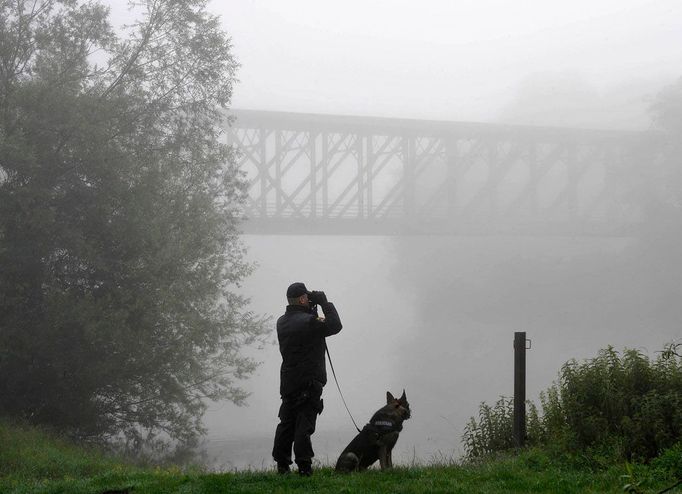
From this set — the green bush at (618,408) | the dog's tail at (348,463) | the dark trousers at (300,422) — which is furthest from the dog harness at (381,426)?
the green bush at (618,408)

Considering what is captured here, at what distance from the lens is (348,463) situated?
8.80 m

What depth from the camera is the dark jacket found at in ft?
27.3

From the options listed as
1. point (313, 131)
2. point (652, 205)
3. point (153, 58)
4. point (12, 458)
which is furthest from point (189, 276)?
point (652, 205)

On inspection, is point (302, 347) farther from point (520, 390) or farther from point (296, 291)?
point (520, 390)

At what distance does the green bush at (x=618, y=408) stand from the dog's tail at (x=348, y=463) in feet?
8.92

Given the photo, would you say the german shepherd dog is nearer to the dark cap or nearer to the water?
the dark cap

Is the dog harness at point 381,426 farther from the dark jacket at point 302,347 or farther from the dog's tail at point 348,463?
the dark jacket at point 302,347

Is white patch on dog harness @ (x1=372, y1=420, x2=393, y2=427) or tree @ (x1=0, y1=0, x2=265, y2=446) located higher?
tree @ (x1=0, y1=0, x2=265, y2=446)

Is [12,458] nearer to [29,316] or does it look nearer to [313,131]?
[29,316]

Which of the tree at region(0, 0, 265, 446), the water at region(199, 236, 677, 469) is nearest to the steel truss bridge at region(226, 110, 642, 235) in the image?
the water at region(199, 236, 677, 469)

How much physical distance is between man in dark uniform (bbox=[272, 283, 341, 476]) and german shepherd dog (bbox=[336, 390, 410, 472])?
0.49 m

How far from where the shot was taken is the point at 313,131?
2325 inches

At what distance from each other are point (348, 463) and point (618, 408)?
350 centimetres

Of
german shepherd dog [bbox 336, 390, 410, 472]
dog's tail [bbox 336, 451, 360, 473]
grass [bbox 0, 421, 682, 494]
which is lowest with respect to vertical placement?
grass [bbox 0, 421, 682, 494]
